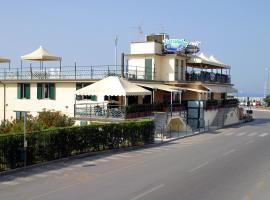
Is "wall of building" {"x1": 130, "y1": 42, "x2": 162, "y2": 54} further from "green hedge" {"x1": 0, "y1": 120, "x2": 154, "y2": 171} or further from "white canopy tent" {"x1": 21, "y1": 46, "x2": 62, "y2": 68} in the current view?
"green hedge" {"x1": 0, "y1": 120, "x2": 154, "y2": 171}

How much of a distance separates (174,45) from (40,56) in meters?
12.7

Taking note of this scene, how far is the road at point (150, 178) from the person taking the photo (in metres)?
13.6

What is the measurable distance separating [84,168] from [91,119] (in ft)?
42.0

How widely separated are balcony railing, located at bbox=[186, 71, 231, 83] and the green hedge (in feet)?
58.0

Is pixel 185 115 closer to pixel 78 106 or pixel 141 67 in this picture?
pixel 141 67

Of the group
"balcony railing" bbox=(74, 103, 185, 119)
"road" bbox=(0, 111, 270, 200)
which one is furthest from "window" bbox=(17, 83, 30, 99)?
"road" bbox=(0, 111, 270, 200)

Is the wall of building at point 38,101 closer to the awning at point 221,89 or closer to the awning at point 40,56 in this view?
the awning at point 40,56

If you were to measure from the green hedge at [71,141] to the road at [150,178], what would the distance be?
749 millimetres

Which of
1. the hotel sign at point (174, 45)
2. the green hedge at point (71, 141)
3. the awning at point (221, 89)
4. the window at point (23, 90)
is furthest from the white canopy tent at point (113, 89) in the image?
the awning at point (221, 89)

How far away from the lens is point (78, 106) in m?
35.8

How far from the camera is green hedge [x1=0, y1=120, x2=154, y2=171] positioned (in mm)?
17844

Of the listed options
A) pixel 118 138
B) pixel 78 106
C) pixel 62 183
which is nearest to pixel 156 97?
pixel 78 106

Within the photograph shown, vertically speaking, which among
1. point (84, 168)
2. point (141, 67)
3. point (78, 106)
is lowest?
point (84, 168)

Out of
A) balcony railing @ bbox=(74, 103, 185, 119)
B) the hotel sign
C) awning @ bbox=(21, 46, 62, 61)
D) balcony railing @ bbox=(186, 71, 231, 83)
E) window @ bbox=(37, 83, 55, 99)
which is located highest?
the hotel sign
